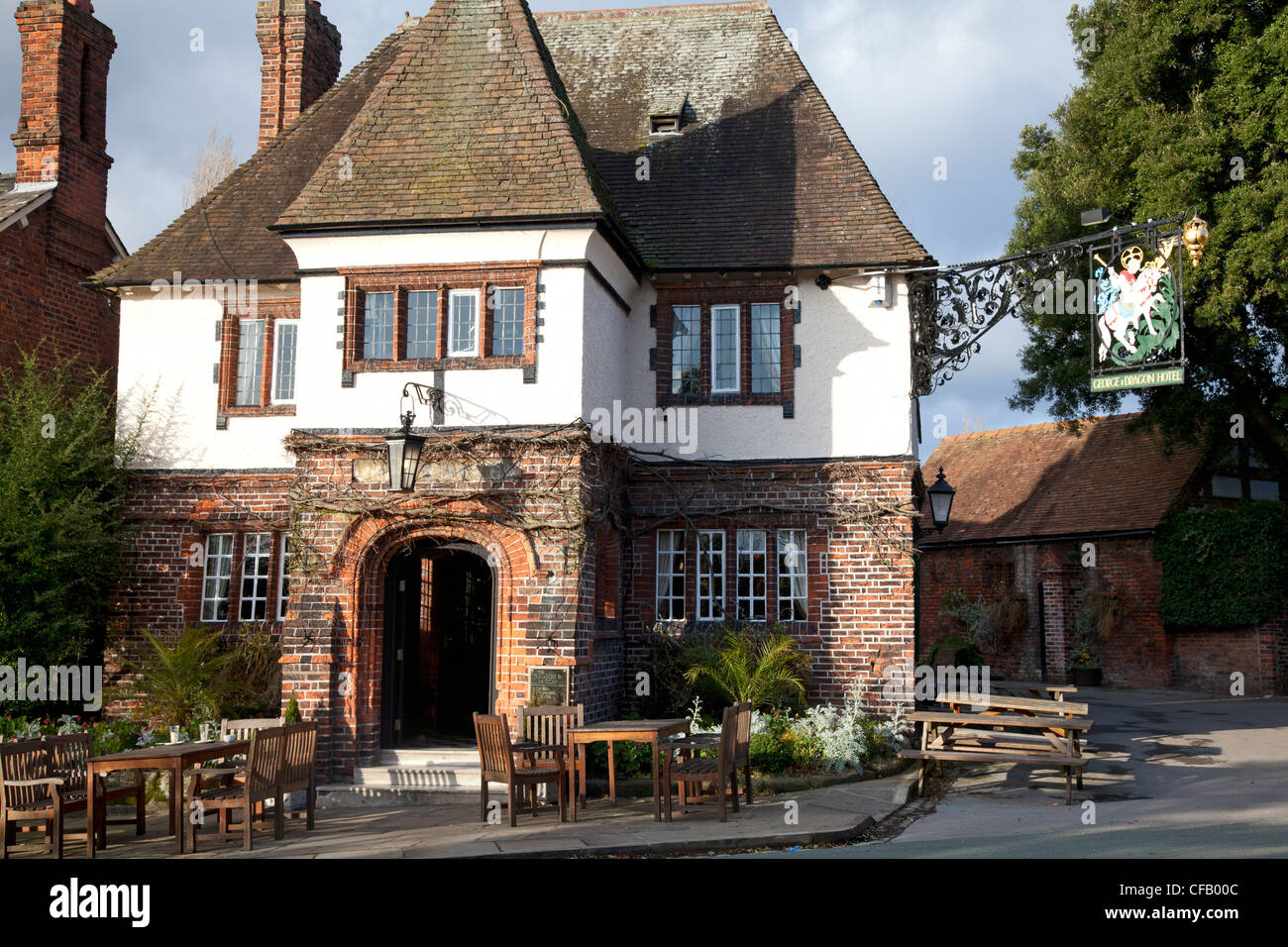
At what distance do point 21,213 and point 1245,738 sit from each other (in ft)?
65.1

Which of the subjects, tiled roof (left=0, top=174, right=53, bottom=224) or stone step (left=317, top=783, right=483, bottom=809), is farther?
tiled roof (left=0, top=174, right=53, bottom=224)

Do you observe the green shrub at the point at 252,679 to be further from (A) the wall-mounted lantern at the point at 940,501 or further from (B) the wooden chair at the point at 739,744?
(A) the wall-mounted lantern at the point at 940,501

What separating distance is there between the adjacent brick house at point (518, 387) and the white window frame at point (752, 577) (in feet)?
0.14

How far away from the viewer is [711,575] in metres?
15.1

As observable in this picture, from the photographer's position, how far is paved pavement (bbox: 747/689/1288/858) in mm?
8531

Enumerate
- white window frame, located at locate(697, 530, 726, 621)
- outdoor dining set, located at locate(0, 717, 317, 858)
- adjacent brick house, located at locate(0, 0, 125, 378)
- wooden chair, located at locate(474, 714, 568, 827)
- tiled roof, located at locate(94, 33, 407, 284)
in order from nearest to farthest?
outdoor dining set, located at locate(0, 717, 317, 858)
wooden chair, located at locate(474, 714, 568, 827)
white window frame, located at locate(697, 530, 726, 621)
tiled roof, located at locate(94, 33, 407, 284)
adjacent brick house, located at locate(0, 0, 125, 378)

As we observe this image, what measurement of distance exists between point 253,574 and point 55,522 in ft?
8.49

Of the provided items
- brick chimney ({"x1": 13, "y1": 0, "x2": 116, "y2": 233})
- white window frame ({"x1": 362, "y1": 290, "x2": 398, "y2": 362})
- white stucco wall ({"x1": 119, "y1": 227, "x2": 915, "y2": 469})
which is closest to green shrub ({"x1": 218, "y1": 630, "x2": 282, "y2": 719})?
white stucco wall ({"x1": 119, "y1": 227, "x2": 915, "y2": 469})

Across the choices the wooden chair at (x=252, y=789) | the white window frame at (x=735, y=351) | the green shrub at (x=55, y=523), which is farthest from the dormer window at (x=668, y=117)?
the wooden chair at (x=252, y=789)

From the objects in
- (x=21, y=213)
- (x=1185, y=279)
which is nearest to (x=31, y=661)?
(x=21, y=213)

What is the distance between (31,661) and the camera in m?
14.2

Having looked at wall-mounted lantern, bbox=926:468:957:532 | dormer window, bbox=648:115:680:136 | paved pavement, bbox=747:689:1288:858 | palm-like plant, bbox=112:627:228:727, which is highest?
dormer window, bbox=648:115:680:136

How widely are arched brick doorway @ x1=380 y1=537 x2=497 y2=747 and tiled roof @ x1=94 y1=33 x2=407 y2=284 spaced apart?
4.59 meters

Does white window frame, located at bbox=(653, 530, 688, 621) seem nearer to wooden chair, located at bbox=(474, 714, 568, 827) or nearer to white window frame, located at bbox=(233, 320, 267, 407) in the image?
wooden chair, located at bbox=(474, 714, 568, 827)
